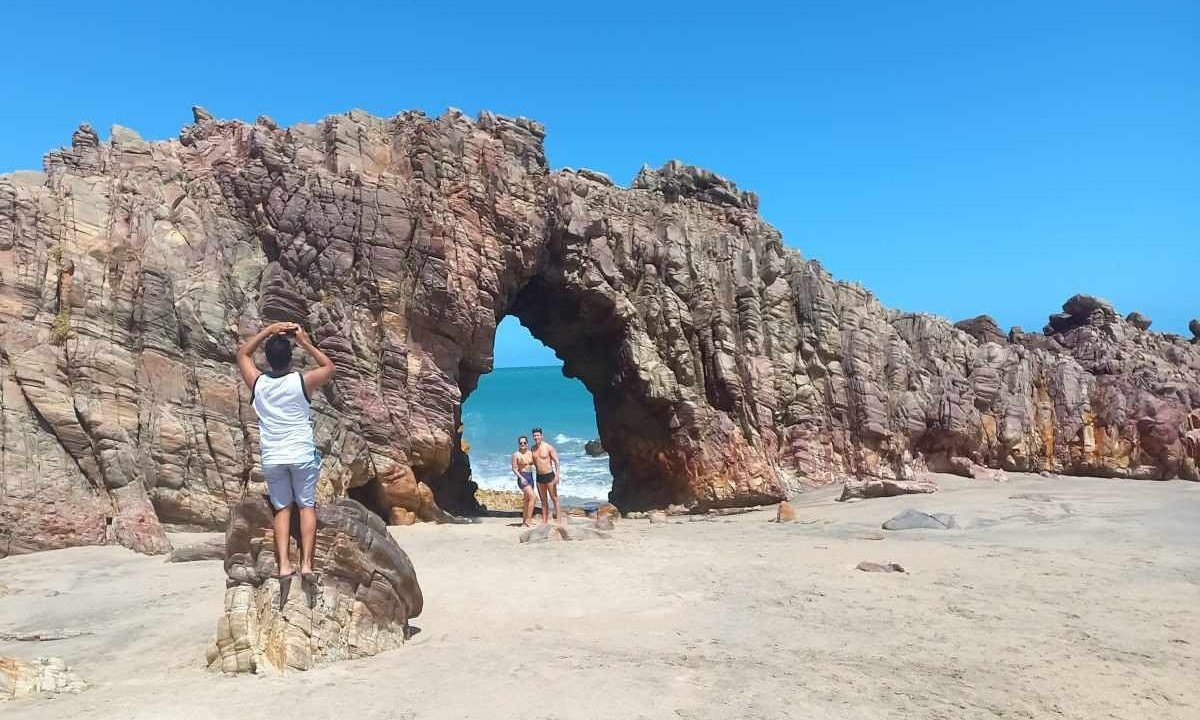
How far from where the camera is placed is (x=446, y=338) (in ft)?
60.0

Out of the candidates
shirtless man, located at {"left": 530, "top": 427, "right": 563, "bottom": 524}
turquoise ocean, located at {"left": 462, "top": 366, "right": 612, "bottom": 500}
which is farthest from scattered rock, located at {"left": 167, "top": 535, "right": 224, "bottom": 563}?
turquoise ocean, located at {"left": 462, "top": 366, "right": 612, "bottom": 500}

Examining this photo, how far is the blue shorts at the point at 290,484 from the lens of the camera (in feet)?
21.8

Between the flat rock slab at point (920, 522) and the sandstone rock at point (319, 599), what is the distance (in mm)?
9697

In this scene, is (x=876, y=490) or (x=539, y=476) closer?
(x=539, y=476)

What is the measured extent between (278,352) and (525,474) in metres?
10.4

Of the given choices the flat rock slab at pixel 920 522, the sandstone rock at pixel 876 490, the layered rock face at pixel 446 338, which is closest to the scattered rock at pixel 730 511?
the layered rock face at pixel 446 338

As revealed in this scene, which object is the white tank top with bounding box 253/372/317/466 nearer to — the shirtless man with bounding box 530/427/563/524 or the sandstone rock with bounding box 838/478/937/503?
the shirtless man with bounding box 530/427/563/524

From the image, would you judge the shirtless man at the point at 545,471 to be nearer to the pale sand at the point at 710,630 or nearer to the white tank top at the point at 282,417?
the pale sand at the point at 710,630

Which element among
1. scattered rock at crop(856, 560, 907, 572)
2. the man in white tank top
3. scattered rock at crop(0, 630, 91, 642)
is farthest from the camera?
scattered rock at crop(856, 560, 907, 572)

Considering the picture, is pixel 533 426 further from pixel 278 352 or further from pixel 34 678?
pixel 34 678

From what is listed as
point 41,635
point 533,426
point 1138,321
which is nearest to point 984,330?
point 1138,321

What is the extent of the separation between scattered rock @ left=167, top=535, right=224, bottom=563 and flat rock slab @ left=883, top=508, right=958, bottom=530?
11.3 metres

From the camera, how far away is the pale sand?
5.64 meters

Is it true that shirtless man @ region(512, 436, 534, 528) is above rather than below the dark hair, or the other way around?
below
